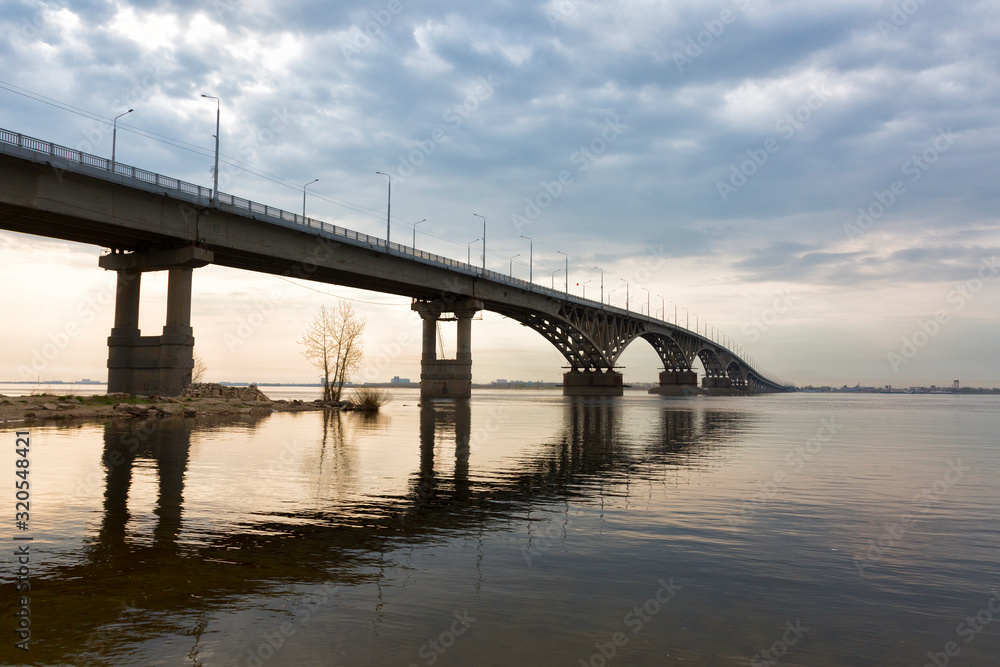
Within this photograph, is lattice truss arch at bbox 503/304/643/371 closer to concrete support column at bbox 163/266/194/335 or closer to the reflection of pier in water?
concrete support column at bbox 163/266/194/335

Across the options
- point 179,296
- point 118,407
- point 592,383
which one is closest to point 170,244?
point 179,296

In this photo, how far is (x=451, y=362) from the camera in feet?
306

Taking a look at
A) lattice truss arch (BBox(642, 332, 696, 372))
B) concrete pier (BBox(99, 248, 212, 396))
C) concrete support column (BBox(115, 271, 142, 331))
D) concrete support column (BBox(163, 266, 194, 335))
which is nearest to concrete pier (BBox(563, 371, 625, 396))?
lattice truss arch (BBox(642, 332, 696, 372))

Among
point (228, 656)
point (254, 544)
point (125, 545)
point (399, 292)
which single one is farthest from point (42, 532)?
point (399, 292)

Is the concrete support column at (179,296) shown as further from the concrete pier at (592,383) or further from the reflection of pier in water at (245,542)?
the concrete pier at (592,383)

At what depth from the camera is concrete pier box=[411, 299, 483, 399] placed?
91.6 metres

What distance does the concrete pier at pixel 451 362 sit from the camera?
91562mm

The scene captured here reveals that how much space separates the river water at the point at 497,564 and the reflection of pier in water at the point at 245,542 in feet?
0.15

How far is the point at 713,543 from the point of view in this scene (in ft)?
32.2

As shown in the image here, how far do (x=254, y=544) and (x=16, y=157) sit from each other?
1617 inches

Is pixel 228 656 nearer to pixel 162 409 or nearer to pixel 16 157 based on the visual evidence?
pixel 162 409

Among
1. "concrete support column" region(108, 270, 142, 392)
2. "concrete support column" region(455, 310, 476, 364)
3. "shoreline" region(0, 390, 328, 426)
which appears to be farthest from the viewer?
"concrete support column" region(455, 310, 476, 364)

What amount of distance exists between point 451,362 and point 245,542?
275 ft

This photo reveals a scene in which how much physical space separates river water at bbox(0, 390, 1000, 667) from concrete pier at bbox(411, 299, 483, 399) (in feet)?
240
